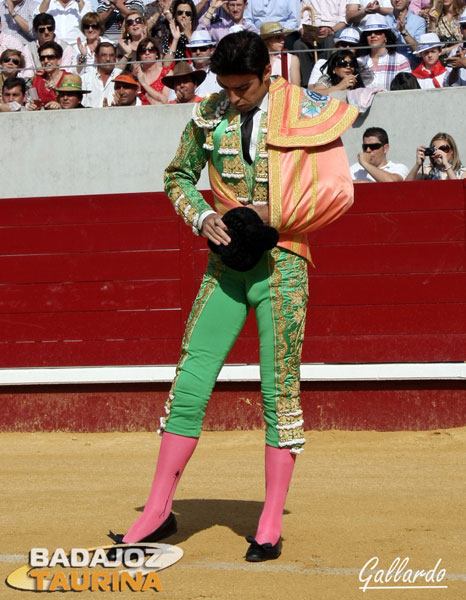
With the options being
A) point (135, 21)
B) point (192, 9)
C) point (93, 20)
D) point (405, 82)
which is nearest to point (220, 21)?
point (192, 9)

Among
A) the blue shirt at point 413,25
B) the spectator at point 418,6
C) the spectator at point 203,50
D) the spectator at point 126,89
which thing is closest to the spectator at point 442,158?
the blue shirt at point 413,25

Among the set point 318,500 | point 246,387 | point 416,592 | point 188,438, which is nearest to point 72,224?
point 246,387

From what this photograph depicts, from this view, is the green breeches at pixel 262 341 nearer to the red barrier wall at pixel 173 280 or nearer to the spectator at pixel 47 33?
the red barrier wall at pixel 173 280

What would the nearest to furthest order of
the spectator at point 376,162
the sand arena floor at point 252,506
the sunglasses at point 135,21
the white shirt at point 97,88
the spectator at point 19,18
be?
the sand arena floor at point 252,506 → the spectator at point 376,162 → the white shirt at point 97,88 → the sunglasses at point 135,21 → the spectator at point 19,18

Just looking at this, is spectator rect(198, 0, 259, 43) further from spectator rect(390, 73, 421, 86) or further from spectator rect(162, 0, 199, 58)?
spectator rect(390, 73, 421, 86)

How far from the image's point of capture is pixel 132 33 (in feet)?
26.3

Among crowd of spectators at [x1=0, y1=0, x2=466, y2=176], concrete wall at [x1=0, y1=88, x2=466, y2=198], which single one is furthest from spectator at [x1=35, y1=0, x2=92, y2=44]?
concrete wall at [x1=0, y1=88, x2=466, y2=198]

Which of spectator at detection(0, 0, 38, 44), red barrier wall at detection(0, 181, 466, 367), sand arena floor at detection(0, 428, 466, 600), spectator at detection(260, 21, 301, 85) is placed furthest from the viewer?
spectator at detection(0, 0, 38, 44)

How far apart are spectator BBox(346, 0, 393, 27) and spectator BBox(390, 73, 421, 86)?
0.71 meters

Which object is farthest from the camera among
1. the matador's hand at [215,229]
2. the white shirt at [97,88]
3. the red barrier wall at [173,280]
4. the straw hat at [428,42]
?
the white shirt at [97,88]

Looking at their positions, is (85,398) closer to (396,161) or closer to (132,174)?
(132,174)

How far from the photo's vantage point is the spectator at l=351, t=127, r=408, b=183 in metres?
6.43

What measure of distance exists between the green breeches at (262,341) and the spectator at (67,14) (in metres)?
5.88

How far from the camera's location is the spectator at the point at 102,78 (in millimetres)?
7820
